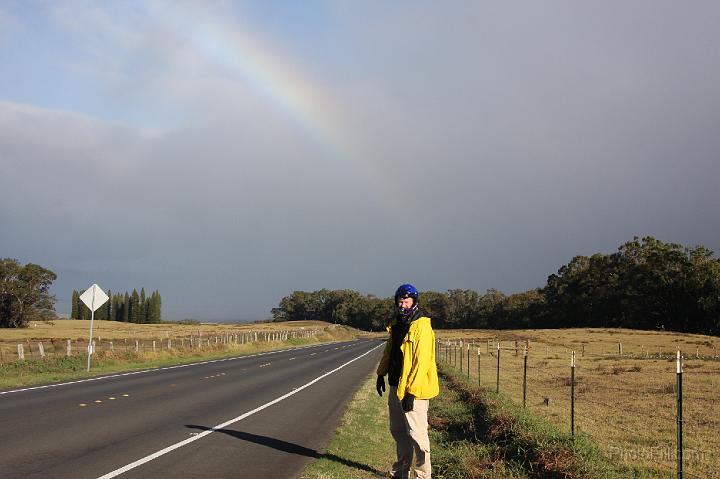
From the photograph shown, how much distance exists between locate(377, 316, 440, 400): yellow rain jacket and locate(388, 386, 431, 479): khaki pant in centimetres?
19

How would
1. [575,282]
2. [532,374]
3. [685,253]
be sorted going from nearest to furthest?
[532,374] < [685,253] < [575,282]

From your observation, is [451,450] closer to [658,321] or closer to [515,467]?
[515,467]

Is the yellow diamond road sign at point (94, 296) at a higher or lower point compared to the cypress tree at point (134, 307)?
higher

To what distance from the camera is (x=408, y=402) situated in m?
6.21

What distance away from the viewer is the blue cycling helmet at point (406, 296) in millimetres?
6523

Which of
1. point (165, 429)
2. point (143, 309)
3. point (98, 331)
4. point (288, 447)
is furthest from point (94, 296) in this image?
point (143, 309)

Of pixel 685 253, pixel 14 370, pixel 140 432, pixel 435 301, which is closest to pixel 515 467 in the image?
pixel 140 432

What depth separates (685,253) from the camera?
95.8 metres

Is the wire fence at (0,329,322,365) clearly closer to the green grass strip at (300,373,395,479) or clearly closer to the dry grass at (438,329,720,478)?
the green grass strip at (300,373,395,479)

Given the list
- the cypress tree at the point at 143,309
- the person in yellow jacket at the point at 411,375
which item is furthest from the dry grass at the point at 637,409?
the cypress tree at the point at 143,309

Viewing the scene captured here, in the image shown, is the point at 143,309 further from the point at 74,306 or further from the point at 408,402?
the point at 408,402

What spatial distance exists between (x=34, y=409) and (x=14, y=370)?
1072cm

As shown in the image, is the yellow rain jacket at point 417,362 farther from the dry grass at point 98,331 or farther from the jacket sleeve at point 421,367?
the dry grass at point 98,331

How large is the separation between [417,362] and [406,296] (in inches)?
27.7
